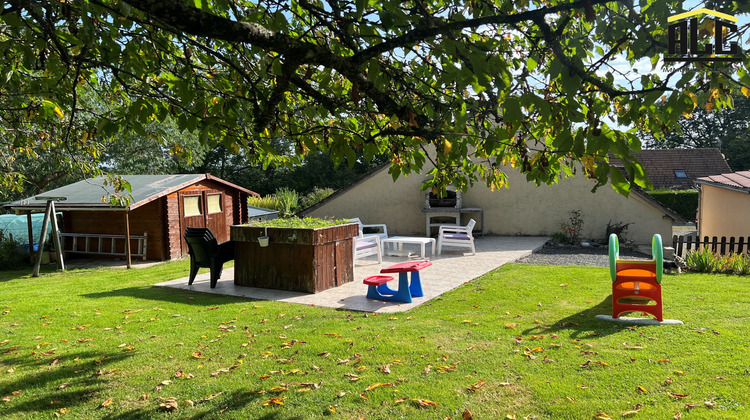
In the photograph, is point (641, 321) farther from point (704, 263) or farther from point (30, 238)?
point (30, 238)

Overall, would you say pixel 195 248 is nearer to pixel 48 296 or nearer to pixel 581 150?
pixel 48 296

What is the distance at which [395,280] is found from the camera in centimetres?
991

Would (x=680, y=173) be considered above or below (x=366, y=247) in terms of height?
above

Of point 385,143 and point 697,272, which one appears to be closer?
point 385,143

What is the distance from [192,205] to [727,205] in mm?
16350

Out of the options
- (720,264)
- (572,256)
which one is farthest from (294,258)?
(720,264)

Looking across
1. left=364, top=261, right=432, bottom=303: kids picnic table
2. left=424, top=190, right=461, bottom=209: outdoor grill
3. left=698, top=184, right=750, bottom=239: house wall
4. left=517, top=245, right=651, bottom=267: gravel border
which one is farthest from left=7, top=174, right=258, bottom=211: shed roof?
left=698, top=184, right=750, bottom=239: house wall

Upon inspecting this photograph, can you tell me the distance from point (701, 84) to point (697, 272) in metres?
8.63

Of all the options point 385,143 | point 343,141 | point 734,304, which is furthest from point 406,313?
point 734,304

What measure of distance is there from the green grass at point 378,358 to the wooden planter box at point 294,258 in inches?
37.5

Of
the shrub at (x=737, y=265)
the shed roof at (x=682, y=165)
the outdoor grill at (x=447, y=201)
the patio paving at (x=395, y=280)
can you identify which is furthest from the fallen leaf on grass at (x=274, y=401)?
the shed roof at (x=682, y=165)

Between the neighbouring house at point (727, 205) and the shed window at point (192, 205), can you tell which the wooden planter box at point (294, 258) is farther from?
the neighbouring house at point (727, 205)

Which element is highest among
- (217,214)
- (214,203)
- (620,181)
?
(214,203)

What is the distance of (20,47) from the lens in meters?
3.57
